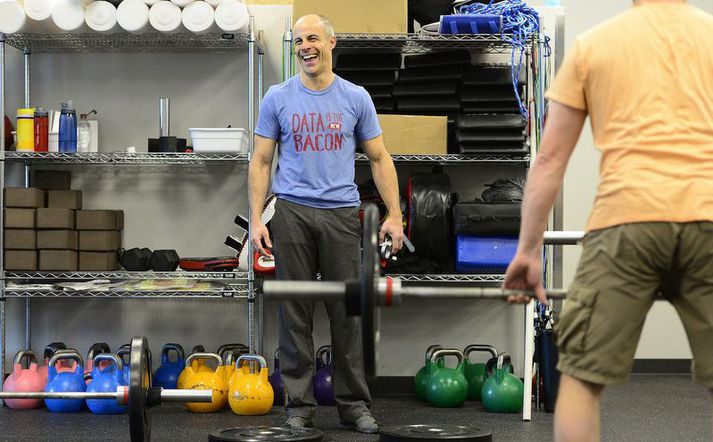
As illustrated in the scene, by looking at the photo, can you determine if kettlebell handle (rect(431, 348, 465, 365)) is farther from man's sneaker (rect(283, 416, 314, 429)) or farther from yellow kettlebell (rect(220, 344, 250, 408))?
man's sneaker (rect(283, 416, 314, 429))

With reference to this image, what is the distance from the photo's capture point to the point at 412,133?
16.6 ft

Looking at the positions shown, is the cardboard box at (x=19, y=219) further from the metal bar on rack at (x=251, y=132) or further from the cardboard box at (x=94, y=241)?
the metal bar on rack at (x=251, y=132)

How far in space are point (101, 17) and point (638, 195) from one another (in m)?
3.62

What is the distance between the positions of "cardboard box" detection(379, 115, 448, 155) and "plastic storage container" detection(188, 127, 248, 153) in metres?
0.71

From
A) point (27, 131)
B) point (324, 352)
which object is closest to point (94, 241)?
point (27, 131)

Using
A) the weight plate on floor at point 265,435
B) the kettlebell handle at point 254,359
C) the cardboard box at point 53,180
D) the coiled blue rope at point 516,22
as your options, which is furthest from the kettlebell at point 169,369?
the coiled blue rope at point 516,22

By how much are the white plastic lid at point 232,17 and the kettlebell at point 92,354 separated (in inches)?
65.5

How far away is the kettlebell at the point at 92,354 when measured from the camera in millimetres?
4806

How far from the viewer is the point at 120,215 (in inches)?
213

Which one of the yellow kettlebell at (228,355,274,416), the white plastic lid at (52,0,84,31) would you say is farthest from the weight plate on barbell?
the white plastic lid at (52,0,84,31)

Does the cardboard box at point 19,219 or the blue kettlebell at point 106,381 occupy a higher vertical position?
the cardboard box at point 19,219

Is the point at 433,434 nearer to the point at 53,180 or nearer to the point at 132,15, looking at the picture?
the point at 132,15

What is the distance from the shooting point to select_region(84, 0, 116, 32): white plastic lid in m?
5.01

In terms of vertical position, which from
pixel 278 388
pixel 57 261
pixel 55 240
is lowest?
pixel 278 388
